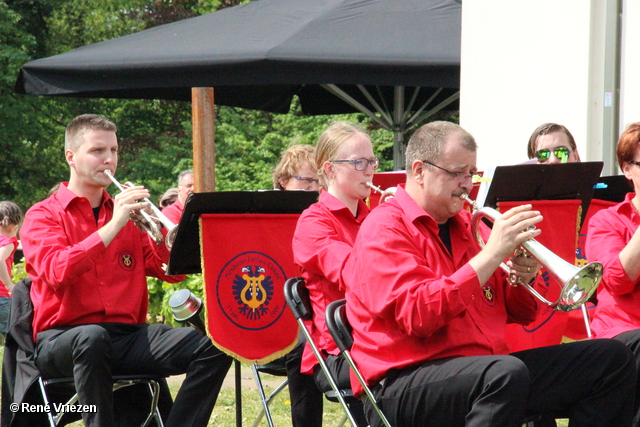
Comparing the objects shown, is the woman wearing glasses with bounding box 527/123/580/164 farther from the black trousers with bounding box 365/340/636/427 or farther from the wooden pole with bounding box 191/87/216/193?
the wooden pole with bounding box 191/87/216/193

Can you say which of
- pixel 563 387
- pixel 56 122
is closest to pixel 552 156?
pixel 563 387

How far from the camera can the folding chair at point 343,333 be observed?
2788 mm

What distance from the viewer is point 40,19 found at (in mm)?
21469

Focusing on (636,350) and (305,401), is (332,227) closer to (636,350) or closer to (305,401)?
(305,401)

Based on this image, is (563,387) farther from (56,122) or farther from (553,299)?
(56,122)

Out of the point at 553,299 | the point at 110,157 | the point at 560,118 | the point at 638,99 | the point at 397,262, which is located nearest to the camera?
the point at 397,262

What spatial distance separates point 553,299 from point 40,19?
66.5 ft

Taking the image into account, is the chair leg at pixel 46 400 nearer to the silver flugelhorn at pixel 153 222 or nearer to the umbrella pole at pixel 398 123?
the silver flugelhorn at pixel 153 222

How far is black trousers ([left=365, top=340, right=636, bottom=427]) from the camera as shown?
2.54 meters

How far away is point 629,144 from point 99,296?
2.55 m

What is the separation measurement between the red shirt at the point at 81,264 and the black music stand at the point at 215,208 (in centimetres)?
37

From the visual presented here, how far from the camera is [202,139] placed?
6945mm

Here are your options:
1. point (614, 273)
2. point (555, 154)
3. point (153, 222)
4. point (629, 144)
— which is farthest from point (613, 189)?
point (153, 222)

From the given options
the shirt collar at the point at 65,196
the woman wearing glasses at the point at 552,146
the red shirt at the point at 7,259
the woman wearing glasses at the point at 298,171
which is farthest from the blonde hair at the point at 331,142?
the red shirt at the point at 7,259
